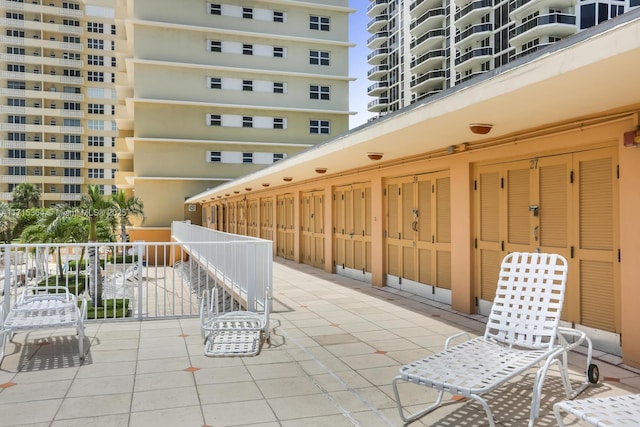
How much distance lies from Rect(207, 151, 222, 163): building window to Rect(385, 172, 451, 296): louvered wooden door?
91.0 ft

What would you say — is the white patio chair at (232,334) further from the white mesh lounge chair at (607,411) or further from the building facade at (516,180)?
the white mesh lounge chair at (607,411)

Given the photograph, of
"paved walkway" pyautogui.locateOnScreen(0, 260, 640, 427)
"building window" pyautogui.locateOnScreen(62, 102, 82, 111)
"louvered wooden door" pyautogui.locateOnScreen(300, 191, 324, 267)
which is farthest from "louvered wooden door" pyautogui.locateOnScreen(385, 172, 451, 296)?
"building window" pyautogui.locateOnScreen(62, 102, 82, 111)

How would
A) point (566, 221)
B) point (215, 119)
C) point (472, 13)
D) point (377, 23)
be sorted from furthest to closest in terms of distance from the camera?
point (377, 23)
point (472, 13)
point (215, 119)
point (566, 221)

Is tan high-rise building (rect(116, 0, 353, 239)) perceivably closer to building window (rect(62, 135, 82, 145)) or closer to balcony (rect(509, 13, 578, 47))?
balcony (rect(509, 13, 578, 47))

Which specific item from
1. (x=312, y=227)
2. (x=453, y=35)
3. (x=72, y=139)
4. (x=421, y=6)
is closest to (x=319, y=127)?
(x=453, y=35)

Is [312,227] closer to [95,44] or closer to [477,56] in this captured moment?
[477,56]

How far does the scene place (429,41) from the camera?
2325 inches

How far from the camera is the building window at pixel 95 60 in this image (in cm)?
7225

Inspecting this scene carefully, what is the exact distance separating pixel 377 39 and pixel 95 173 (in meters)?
45.7

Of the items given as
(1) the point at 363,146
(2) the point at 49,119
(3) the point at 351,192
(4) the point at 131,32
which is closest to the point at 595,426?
(1) the point at 363,146

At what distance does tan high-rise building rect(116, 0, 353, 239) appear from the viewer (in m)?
35.7

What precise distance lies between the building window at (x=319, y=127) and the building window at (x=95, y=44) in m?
48.2

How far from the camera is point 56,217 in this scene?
17.0 meters

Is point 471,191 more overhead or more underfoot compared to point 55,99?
more underfoot
